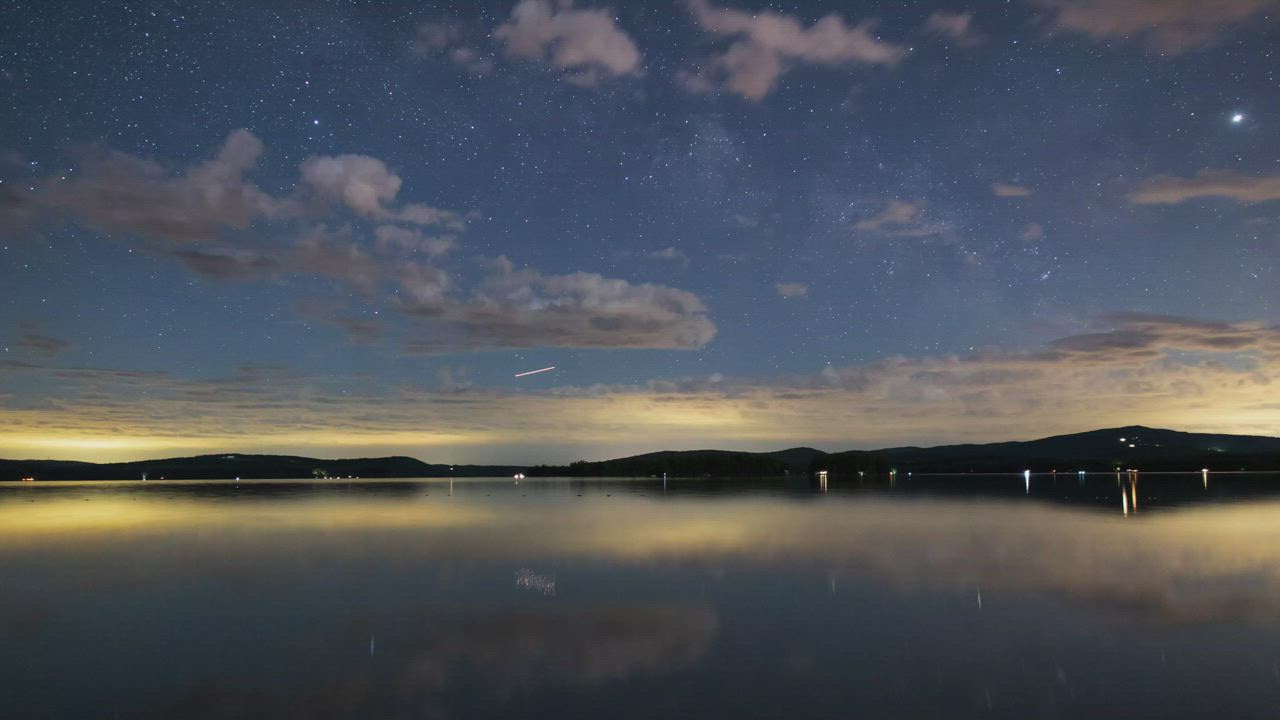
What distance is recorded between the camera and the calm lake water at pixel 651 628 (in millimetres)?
13070

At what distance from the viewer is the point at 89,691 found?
1377cm

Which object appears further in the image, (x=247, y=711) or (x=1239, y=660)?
(x=1239, y=660)

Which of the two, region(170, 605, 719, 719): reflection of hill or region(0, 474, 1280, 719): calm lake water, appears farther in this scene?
region(0, 474, 1280, 719): calm lake water

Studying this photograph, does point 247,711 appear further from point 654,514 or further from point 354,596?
point 654,514

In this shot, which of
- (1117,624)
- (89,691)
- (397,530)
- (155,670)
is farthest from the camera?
(397,530)

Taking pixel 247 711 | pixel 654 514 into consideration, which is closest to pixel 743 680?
pixel 247 711

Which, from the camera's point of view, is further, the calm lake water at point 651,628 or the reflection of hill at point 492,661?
the calm lake water at point 651,628

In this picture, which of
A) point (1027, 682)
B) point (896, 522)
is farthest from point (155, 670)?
point (896, 522)

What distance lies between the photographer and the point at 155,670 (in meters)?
15.2

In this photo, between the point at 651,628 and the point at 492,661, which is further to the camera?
the point at 651,628

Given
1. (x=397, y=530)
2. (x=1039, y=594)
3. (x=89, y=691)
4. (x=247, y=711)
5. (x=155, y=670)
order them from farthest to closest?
1. (x=397, y=530)
2. (x=1039, y=594)
3. (x=155, y=670)
4. (x=89, y=691)
5. (x=247, y=711)

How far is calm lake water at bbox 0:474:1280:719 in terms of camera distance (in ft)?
42.9

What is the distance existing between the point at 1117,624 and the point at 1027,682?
654cm

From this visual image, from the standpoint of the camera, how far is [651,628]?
18.3 meters
